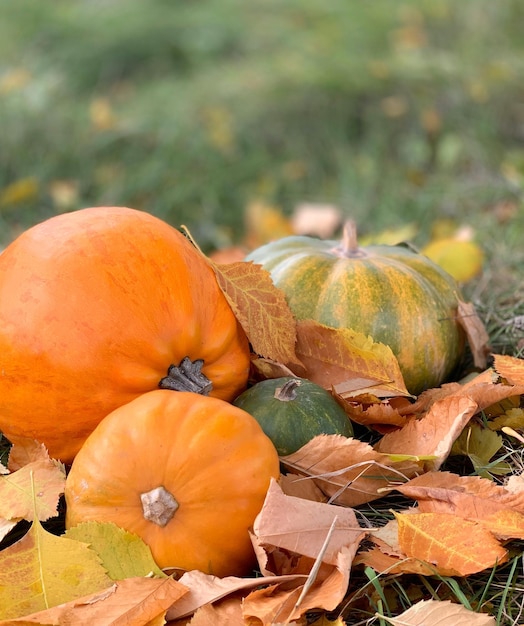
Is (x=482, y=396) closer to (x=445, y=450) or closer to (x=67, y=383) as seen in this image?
(x=445, y=450)

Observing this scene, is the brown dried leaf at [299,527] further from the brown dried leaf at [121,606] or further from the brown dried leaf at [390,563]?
the brown dried leaf at [121,606]

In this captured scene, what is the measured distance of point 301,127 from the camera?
5559 mm

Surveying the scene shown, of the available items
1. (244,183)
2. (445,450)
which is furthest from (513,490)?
(244,183)

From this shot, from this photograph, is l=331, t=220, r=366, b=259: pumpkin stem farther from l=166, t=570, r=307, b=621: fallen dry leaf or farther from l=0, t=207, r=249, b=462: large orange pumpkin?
l=166, t=570, r=307, b=621: fallen dry leaf

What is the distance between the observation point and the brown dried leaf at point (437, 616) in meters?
1.35

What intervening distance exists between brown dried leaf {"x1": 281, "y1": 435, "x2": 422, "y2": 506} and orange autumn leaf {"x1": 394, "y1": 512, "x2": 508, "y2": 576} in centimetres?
15

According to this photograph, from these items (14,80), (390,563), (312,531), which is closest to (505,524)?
(390,563)

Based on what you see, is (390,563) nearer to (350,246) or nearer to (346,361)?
(346,361)

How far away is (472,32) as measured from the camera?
594 cm

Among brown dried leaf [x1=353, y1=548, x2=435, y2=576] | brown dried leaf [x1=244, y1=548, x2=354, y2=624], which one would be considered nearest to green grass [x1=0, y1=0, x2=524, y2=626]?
brown dried leaf [x1=353, y1=548, x2=435, y2=576]

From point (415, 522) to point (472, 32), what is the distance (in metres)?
5.26

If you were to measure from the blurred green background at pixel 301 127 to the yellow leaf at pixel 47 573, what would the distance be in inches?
93.7

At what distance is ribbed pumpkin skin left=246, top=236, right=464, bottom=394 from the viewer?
210cm

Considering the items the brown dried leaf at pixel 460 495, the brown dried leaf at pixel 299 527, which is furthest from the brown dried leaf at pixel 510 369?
the brown dried leaf at pixel 299 527
